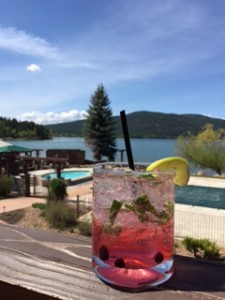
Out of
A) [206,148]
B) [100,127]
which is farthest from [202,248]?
→ [100,127]

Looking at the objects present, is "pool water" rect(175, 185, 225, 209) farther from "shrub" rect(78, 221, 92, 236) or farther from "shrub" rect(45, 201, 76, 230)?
"shrub" rect(78, 221, 92, 236)

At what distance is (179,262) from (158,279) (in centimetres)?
16

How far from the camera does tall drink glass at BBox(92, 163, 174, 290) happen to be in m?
0.76

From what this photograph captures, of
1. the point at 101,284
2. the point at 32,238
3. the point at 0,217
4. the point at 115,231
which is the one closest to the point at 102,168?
the point at 115,231

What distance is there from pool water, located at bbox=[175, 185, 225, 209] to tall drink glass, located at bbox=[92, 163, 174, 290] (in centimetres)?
1066

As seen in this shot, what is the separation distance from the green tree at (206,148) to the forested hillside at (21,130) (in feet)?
109

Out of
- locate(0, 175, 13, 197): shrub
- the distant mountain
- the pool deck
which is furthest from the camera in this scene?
the distant mountain

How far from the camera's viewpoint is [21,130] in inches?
2162

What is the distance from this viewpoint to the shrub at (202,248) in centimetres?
599

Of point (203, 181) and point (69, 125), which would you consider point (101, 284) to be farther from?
point (69, 125)

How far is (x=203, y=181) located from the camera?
632 inches

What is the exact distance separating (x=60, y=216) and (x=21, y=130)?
160 feet

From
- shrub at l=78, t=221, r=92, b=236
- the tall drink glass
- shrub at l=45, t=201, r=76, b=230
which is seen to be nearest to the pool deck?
the tall drink glass

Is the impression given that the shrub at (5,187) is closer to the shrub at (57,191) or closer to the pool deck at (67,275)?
the shrub at (57,191)
